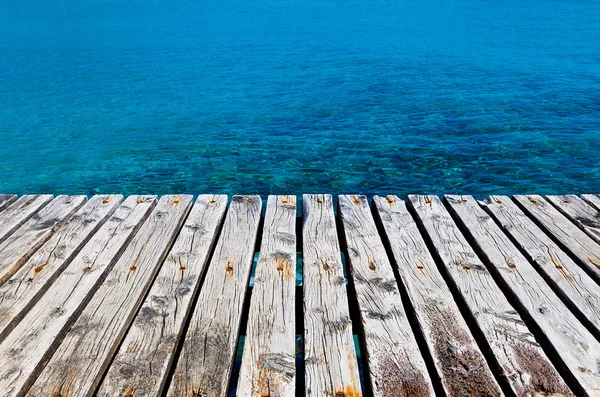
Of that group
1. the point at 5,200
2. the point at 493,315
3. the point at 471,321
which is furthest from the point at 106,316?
the point at 5,200

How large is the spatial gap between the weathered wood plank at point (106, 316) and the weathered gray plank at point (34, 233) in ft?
1.10

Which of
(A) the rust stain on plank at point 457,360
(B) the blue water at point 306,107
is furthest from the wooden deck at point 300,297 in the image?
(B) the blue water at point 306,107

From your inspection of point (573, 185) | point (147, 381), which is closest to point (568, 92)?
point (573, 185)

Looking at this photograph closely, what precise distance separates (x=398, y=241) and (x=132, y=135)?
7814 millimetres

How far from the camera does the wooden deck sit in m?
1.92

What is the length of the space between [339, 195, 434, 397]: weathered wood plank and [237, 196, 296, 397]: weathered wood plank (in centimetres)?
30

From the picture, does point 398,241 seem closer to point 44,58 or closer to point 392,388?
point 392,388

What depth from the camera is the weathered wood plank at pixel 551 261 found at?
2.40 m

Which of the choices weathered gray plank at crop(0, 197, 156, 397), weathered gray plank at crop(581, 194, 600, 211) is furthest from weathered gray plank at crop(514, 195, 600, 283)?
weathered gray plank at crop(0, 197, 156, 397)

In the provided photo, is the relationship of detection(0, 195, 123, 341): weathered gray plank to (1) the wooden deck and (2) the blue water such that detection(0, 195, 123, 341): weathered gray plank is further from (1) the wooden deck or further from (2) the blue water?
(2) the blue water

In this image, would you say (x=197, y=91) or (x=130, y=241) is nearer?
(x=130, y=241)

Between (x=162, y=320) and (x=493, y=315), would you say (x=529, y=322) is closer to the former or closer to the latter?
(x=493, y=315)

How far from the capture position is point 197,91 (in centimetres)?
1288

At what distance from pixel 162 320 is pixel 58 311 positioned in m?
0.49
